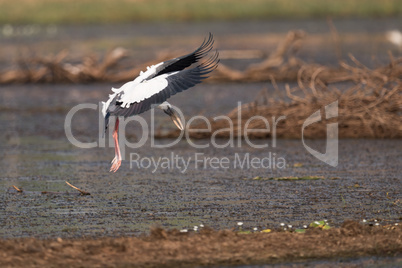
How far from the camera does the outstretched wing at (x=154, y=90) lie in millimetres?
8375

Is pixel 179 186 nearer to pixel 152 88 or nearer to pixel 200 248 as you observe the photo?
pixel 152 88

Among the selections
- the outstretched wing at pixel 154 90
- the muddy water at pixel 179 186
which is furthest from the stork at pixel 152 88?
the muddy water at pixel 179 186

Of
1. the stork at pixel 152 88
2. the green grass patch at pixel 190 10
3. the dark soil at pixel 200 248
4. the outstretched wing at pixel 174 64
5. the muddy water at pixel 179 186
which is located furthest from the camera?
the green grass patch at pixel 190 10

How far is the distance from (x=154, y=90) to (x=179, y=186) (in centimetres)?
139

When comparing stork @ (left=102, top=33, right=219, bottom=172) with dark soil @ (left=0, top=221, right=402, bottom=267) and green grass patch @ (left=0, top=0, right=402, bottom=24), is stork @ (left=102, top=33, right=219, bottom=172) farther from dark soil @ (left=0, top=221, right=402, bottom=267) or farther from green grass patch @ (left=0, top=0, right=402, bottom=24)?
green grass patch @ (left=0, top=0, right=402, bottom=24)

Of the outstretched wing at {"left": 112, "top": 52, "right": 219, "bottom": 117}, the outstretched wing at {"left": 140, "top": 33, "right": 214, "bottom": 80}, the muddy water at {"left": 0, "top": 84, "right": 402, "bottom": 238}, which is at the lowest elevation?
the muddy water at {"left": 0, "top": 84, "right": 402, "bottom": 238}

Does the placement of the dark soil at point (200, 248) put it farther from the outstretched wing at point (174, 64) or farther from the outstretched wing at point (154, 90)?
the outstretched wing at point (174, 64)

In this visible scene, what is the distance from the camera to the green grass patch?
49656 millimetres

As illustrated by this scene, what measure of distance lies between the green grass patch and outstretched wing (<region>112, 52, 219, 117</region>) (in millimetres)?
40819

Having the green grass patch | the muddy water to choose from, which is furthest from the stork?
the green grass patch

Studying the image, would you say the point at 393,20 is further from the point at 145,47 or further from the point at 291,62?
the point at 291,62

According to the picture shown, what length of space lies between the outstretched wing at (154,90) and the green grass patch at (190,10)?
40.8 metres

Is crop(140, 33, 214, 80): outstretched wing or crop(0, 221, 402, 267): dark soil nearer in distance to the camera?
crop(0, 221, 402, 267): dark soil

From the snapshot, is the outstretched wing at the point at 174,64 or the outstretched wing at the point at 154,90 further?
the outstretched wing at the point at 174,64
